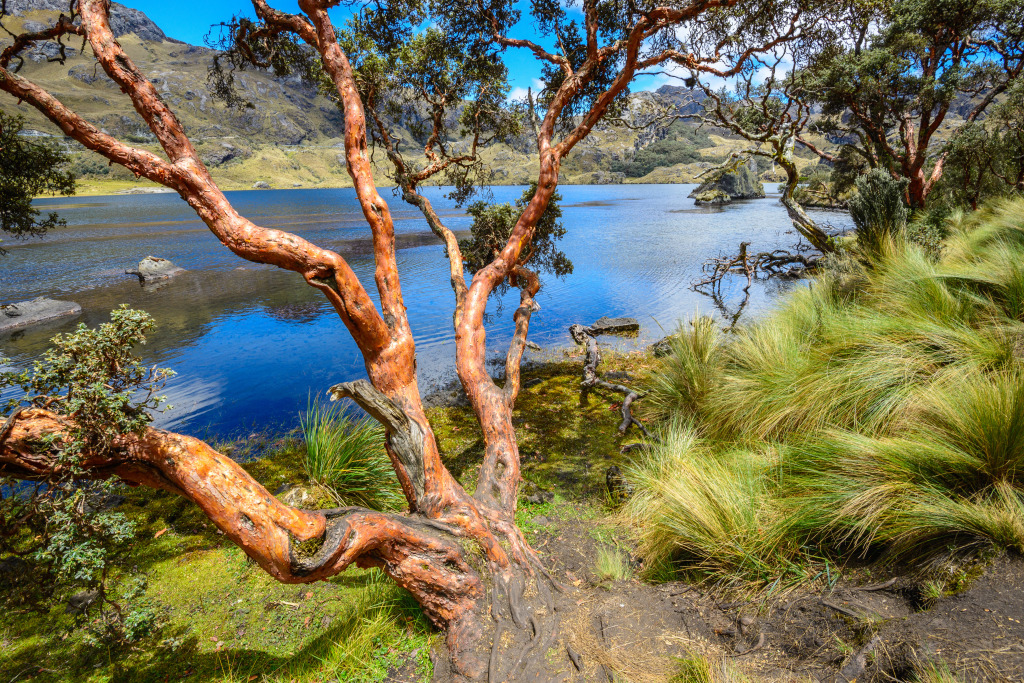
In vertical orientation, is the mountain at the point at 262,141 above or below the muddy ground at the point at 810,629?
above

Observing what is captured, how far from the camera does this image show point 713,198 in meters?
55.4

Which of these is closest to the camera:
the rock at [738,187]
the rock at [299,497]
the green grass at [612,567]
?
the green grass at [612,567]

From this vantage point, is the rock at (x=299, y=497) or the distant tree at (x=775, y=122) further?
the distant tree at (x=775, y=122)

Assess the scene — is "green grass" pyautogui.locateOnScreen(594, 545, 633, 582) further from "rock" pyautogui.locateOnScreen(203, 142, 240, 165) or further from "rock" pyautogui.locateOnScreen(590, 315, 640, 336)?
"rock" pyautogui.locateOnScreen(203, 142, 240, 165)

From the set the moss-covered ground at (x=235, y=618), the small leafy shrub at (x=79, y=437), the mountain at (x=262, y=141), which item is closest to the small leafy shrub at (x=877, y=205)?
the moss-covered ground at (x=235, y=618)

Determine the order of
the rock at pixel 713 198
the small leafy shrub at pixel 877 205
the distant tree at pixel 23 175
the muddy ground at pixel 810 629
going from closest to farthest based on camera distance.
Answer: the muddy ground at pixel 810 629
the distant tree at pixel 23 175
the small leafy shrub at pixel 877 205
the rock at pixel 713 198

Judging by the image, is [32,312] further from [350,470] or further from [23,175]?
[350,470]

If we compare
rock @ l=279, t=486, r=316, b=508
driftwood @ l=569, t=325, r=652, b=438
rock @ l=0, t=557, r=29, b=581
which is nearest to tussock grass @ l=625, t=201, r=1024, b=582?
driftwood @ l=569, t=325, r=652, b=438

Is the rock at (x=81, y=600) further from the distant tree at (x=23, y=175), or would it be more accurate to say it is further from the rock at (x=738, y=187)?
the rock at (x=738, y=187)

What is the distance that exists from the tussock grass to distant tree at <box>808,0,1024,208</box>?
910 centimetres

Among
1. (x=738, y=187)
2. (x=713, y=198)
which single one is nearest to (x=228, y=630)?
(x=713, y=198)

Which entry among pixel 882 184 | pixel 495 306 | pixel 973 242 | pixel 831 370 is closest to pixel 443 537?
pixel 831 370

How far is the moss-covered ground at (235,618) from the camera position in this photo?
322cm

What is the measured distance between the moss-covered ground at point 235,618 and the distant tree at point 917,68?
42.8 ft
